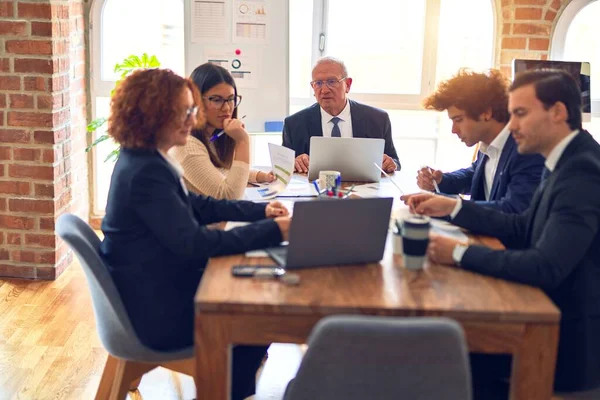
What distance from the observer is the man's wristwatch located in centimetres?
220

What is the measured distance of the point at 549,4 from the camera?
4582mm

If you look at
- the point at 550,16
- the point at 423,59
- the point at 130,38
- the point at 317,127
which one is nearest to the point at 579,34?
the point at 550,16

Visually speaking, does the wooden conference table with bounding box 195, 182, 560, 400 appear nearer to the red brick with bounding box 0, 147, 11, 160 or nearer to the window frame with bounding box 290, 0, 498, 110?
the red brick with bounding box 0, 147, 11, 160

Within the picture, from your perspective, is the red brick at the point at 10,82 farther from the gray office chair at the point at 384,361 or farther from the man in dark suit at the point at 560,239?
the gray office chair at the point at 384,361

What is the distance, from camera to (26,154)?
4.14 meters

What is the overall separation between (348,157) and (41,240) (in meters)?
1.82

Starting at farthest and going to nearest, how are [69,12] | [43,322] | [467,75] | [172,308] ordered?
[69,12] → [43,322] → [467,75] → [172,308]

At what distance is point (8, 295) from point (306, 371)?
2.71 meters

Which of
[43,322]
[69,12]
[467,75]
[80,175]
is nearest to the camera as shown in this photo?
[467,75]

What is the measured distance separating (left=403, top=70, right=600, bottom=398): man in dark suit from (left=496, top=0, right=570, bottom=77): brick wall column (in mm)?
2404

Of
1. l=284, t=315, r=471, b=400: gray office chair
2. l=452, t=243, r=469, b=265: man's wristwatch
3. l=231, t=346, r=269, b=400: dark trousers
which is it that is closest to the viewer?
l=284, t=315, r=471, b=400: gray office chair

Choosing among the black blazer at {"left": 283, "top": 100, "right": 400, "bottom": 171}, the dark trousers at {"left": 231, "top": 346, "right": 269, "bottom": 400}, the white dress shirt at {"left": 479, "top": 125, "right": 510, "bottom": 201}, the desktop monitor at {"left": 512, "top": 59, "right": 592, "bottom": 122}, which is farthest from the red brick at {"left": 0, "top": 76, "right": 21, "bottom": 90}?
the desktop monitor at {"left": 512, "top": 59, "right": 592, "bottom": 122}

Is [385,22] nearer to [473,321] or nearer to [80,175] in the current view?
[80,175]

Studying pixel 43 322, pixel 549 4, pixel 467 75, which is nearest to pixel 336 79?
pixel 467 75
